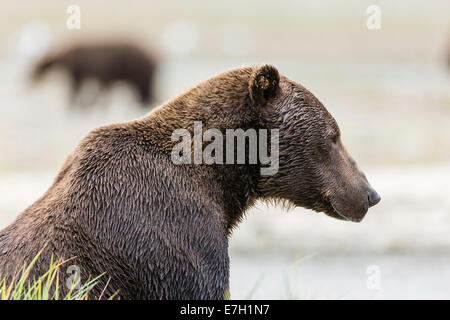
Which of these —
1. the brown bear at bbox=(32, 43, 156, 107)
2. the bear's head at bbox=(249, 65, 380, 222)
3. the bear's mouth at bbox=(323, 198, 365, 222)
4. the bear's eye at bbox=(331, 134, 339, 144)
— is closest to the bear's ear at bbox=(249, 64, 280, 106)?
the bear's head at bbox=(249, 65, 380, 222)

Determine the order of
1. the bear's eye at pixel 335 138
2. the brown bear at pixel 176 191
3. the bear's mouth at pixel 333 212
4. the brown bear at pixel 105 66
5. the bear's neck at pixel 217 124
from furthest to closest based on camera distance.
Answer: the brown bear at pixel 105 66, the bear's mouth at pixel 333 212, the bear's eye at pixel 335 138, the bear's neck at pixel 217 124, the brown bear at pixel 176 191

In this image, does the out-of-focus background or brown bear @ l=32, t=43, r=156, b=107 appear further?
brown bear @ l=32, t=43, r=156, b=107

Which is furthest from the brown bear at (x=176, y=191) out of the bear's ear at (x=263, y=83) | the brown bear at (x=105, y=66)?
the brown bear at (x=105, y=66)

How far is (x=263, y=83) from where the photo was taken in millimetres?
4469

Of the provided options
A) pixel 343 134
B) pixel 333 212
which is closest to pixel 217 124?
pixel 333 212

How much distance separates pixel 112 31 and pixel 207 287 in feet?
65.8

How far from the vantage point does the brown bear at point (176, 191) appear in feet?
13.3

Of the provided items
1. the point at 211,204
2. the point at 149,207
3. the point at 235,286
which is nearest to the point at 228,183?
the point at 211,204

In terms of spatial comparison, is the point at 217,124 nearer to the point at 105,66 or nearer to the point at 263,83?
the point at 263,83

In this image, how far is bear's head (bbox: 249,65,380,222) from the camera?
4520 millimetres

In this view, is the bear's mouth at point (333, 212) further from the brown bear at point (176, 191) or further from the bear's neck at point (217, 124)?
the bear's neck at point (217, 124)

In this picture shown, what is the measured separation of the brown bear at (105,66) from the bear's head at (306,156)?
52.5 feet

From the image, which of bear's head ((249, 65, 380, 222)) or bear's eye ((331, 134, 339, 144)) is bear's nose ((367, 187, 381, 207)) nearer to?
bear's head ((249, 65, 380, 222))
